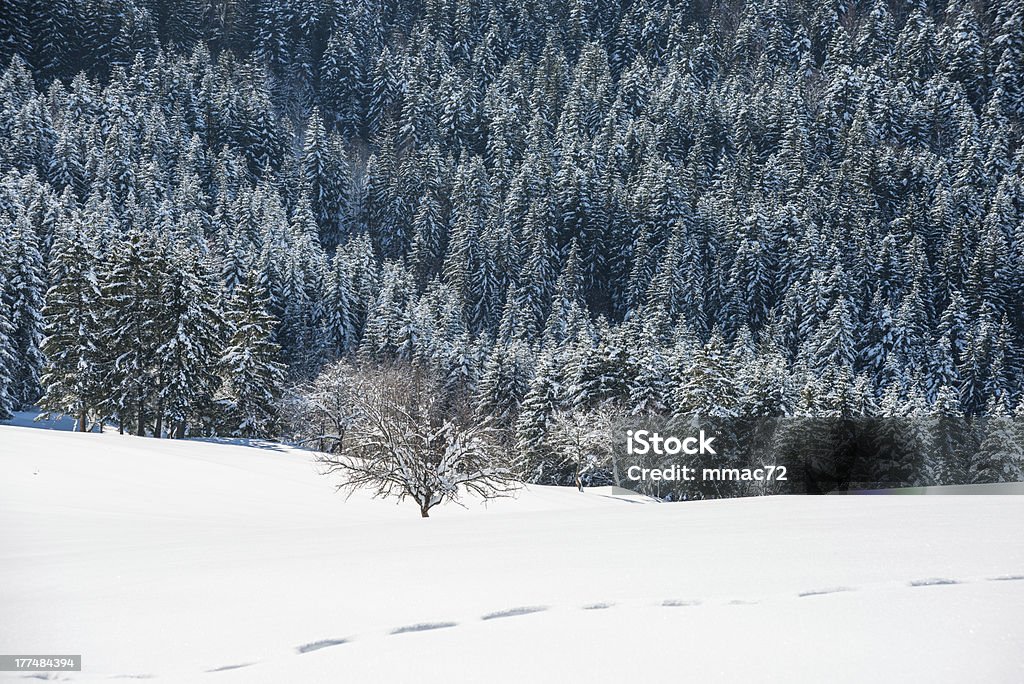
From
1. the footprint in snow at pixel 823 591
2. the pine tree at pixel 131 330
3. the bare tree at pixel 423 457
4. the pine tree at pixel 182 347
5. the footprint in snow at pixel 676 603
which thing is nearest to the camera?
the footprint in snow at pixel 676 603

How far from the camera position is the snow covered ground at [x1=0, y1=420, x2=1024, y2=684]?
19.3ft

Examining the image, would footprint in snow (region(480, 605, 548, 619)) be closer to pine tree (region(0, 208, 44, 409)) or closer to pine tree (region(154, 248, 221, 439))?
pine tree (region(154, 248, 221, 439))

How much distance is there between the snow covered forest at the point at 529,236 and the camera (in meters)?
61.8

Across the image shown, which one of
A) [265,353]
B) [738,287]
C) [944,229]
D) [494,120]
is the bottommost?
[265,353]

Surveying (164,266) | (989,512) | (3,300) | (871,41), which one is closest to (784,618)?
(989,512)

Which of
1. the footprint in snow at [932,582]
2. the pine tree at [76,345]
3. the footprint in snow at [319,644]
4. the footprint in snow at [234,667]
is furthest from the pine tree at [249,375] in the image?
the footprint in snow at [932,582]

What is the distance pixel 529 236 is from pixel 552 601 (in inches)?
5431

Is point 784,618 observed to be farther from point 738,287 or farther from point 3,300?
point 738,287

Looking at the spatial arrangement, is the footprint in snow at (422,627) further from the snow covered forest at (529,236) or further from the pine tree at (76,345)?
the pine tree at (76,345)

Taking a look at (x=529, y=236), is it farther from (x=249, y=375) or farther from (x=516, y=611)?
(x=516, y=611)

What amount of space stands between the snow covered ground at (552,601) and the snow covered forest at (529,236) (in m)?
31.2

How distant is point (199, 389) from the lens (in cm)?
5559

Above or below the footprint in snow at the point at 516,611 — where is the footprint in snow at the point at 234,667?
below

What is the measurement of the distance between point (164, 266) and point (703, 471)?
127ft
